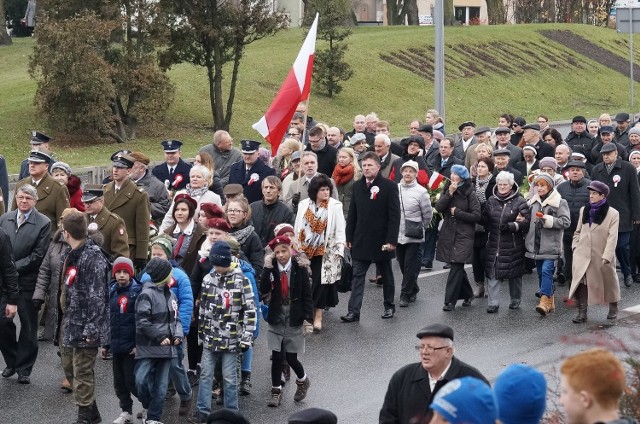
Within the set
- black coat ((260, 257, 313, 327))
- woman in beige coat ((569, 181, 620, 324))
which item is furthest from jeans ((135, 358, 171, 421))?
woman in beige coat ((569, 181, 620, 324))

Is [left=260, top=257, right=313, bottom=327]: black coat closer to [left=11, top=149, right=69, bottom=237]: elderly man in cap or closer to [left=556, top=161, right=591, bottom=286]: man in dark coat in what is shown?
[left=11, top=149, right=69, bottom=237]: elderly man in cap

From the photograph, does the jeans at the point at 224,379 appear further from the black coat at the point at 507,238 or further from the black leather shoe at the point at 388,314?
the black coat at the point at 507,238

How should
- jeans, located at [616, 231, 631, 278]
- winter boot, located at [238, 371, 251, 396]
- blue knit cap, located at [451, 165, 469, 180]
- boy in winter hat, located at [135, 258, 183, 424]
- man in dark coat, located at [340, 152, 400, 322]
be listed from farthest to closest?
jeans, located at [616, 231, 631, 278], blue knit cap, located at [451, 165, 469, 180], man in dark coat, located at [340, 152, 400, 322], winter boot, located at [238, 371, 251, 396], boy in winter hat, located at [135, 258, 183, 424]

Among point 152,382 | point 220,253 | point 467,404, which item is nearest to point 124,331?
point 152,382

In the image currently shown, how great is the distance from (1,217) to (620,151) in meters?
10.4

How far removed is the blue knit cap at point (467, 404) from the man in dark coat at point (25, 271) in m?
7.20

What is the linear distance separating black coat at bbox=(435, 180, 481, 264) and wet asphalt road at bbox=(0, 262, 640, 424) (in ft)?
2.17

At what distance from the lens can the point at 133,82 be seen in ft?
103

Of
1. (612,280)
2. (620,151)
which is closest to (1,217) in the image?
(612,280)

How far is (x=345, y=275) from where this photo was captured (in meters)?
14.0

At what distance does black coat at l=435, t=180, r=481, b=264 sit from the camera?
1391cm

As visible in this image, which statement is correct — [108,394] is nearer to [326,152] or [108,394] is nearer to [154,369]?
[154,369]

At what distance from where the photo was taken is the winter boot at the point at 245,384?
1073 cm

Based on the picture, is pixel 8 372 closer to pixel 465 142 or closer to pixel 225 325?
pixel 225 325
